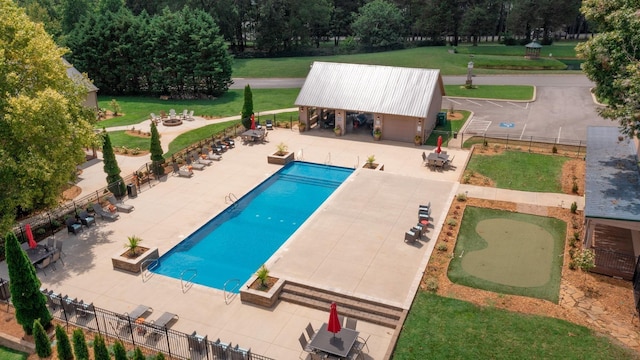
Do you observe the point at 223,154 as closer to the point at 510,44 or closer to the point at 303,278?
the point at 303,278

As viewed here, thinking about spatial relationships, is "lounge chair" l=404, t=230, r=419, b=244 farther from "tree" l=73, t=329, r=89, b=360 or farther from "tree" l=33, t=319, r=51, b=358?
"tree" l=33, t=319, r=51, b=358

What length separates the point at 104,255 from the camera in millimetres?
22547

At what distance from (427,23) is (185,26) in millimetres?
54016

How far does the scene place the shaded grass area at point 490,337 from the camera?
15898 mm

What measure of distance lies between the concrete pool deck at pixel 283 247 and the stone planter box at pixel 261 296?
11.2 inches

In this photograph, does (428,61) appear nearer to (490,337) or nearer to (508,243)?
(508,243)

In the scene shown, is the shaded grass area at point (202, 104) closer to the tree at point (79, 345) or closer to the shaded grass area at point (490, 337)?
the tree at point (79, 345)

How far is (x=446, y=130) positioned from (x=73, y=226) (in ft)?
94.5

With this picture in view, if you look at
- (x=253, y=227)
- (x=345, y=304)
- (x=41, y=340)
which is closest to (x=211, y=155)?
(x=253, y=227)

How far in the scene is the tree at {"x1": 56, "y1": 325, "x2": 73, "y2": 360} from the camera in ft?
50.4

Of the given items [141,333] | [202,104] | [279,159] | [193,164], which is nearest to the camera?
[141,333]

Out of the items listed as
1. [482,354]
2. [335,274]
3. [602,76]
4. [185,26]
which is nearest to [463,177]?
[602,76]

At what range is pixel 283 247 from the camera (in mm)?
22781

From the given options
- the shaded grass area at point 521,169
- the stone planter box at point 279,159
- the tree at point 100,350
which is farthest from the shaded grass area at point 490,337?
the stone planter box at point 279,159
